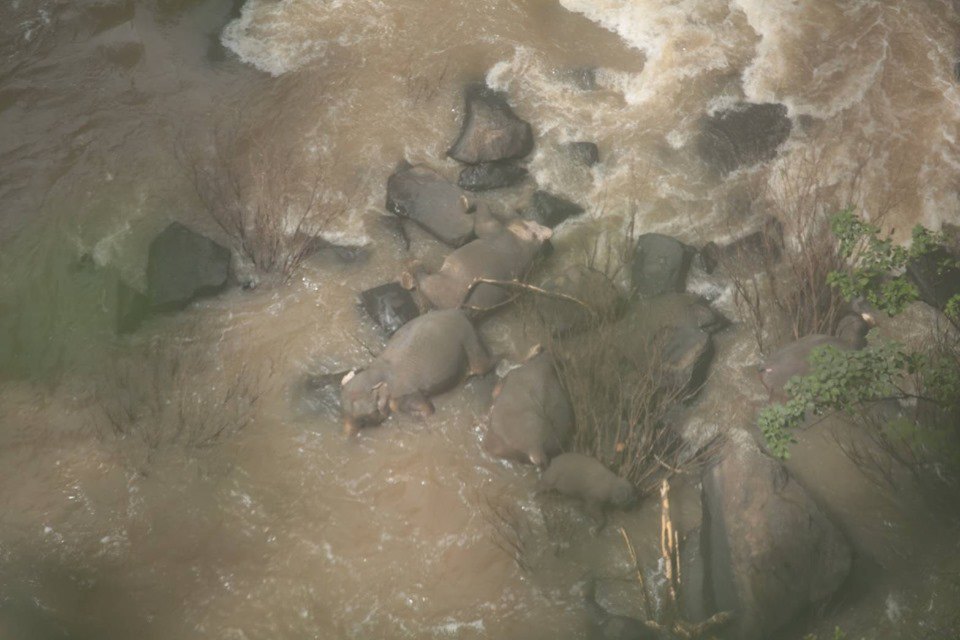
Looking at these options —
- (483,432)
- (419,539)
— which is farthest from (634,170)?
(419,539)

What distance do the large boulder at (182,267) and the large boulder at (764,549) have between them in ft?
12.6

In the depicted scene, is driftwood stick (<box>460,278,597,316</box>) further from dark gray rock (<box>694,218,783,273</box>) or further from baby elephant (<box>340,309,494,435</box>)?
dark gray rock (<box>694,218,783,273</box>)

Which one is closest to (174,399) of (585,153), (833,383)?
(585,153)

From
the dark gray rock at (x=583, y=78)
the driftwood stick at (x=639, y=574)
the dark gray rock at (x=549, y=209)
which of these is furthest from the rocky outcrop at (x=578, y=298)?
the dark gray rock at (x=583, y=78)

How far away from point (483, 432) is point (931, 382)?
272cm

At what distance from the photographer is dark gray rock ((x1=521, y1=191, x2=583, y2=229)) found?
653 cm

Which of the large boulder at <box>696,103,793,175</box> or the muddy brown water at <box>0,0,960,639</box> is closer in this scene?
the muddy brown water at <box>0,0,960,639</box>

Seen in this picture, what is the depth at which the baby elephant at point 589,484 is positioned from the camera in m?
5.03

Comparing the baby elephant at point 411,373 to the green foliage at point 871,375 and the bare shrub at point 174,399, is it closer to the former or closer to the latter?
the bare shrub at point 174,399

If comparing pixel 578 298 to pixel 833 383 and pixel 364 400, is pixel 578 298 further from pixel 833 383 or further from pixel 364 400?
pixel 833 383

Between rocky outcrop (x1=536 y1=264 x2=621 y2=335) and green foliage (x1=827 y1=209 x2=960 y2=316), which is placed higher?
green foliage (x1=827 y1=209 x2=960 y2=316)

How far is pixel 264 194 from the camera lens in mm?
6480

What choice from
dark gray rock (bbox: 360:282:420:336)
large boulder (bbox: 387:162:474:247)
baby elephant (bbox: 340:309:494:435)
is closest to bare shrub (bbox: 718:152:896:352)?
large boulder (bbox: 387:162:474:247)

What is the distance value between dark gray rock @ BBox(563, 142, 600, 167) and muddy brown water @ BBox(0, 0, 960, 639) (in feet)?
0.29
